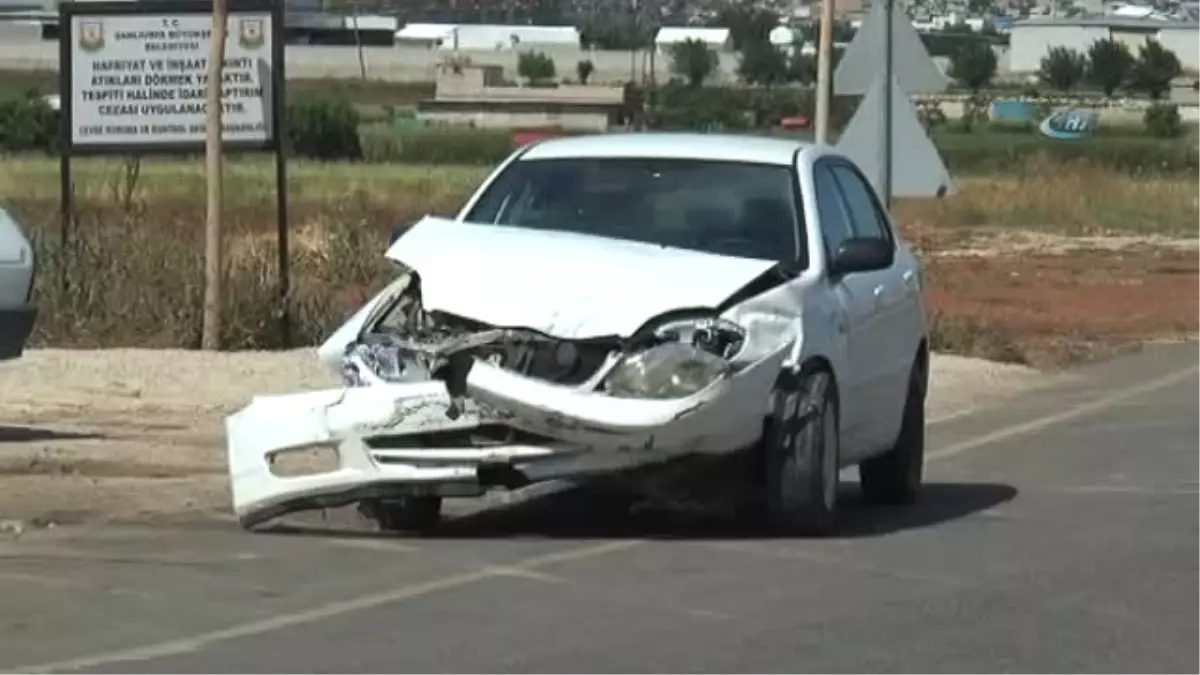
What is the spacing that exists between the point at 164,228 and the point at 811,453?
12.3 meters

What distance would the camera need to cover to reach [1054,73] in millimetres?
109625

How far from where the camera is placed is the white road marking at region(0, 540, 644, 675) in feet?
28.9

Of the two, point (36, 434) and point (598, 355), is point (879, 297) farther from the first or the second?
point (36, 434)

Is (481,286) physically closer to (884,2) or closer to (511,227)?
(511,227)

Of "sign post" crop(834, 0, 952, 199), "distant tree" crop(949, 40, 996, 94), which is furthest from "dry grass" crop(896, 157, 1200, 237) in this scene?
"distant tree" crop(949, 40, 996, 94)

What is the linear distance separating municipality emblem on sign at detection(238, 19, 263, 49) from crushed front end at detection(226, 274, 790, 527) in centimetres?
989

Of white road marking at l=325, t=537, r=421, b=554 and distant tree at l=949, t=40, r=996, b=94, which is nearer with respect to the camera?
white road marking at l=325, t=537, r=421, b=554

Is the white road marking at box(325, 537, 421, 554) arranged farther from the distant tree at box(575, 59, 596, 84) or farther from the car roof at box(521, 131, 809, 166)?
the distant tree at box(575, 59, 596, 84)

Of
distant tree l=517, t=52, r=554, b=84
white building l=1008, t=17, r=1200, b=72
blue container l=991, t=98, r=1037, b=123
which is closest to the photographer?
distant tree l=517, t=52, r=554, b=84

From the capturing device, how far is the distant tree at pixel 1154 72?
106 m

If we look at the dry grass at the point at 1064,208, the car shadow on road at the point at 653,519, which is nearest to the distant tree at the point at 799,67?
the dry grass at the point at 1064,208

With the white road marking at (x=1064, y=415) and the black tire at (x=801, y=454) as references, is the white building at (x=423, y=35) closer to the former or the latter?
the white road marking at (x=1064, y=415)

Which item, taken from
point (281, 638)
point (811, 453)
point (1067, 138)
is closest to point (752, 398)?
point (811, 453)

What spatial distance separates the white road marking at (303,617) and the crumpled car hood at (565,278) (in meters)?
0.99
